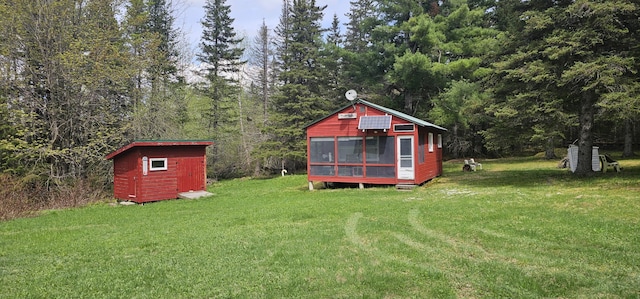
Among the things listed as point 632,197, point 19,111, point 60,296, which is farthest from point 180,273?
point 19,111

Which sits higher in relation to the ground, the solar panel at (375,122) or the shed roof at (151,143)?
the solar panel at (375,122)

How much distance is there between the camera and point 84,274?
5324mm

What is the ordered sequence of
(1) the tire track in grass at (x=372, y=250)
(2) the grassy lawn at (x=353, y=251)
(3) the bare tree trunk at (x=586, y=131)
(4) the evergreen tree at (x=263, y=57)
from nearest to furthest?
(2) the grassy lawn at (x=353, y=251) < (1) the tire track in grass at (x=372, y=250) < (3) the bare tree trunk at (x=586, y=131) < (4) the evergreen tree at (x=263, y=57)

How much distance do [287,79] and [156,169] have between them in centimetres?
1513

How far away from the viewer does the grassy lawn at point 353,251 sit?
14.6ft

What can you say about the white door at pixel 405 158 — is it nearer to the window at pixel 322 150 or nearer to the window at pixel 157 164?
the window at pixel 322 150

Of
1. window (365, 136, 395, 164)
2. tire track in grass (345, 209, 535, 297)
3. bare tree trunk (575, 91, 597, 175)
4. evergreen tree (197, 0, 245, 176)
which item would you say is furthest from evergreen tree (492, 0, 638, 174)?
evergreen tree (197, 0, 245, 176)

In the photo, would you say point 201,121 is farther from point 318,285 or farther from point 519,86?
point 318,285

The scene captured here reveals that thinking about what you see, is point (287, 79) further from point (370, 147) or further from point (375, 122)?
point (375, 122)

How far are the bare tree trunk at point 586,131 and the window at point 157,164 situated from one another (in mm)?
15985

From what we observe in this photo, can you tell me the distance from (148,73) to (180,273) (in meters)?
20.8

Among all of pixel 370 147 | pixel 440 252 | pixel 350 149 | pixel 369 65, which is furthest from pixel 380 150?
pixel 369 65

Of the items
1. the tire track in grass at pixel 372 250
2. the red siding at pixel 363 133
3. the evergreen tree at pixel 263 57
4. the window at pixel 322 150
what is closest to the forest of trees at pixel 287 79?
the evergreen tree at pixel 263 57

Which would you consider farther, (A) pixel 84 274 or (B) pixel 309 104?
(B) pixel 309 104
